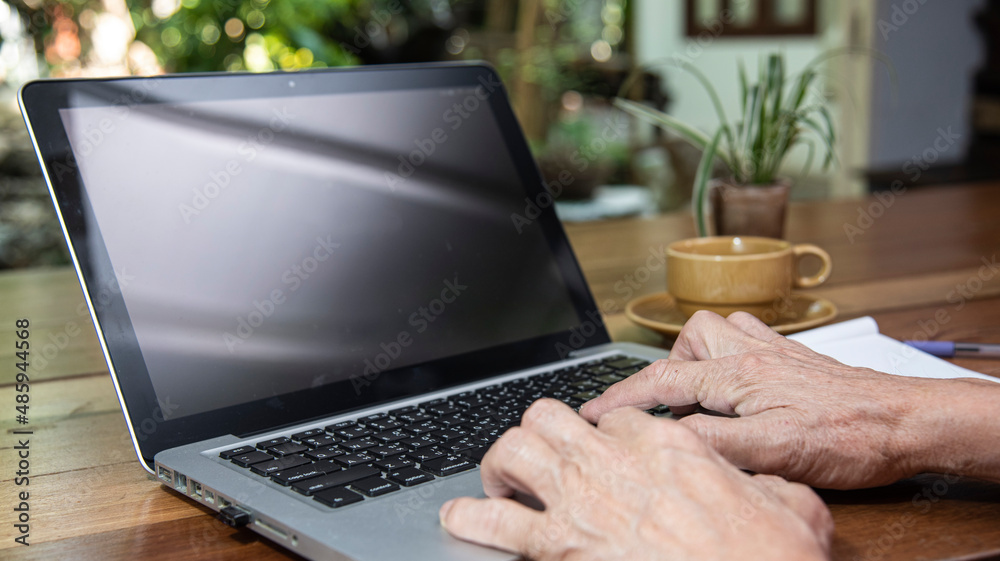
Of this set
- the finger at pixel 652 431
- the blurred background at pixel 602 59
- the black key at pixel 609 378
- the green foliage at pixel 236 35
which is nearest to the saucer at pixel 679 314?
the black key at pixel 609 378

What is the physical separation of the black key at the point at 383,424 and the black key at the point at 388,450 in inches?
1.4

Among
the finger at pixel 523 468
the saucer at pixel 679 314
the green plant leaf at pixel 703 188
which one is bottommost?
the saucer at pixel 679 314

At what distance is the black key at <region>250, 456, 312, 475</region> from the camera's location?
542 millimetres

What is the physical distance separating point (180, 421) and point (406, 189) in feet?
1.01

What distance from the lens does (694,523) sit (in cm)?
42

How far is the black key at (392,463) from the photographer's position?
1.77 feet

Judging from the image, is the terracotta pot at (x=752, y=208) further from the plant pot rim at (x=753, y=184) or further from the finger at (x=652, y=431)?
the finger at (x=652, y=431)

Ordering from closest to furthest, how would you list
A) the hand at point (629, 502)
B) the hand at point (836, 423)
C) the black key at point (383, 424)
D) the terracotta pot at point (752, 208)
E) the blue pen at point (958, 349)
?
the hand at point (629, 502) → the hand at point (836, 423) → the black key at point (383, 424) → the blue pen at point (958, 349) → the terracotta pot at point (752, 208)

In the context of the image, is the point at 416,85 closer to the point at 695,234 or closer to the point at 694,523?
the point at 694,523

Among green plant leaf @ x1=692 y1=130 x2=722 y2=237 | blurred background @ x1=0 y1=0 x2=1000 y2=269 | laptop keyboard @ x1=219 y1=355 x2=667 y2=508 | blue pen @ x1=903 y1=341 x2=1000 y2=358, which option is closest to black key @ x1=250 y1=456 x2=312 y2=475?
laptop keyboard @ x1=219 y1=355 x2=667 y2=508

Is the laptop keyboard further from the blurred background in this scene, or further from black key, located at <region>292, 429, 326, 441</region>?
the blurred background

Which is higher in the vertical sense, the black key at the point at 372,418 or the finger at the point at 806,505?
the finger at the point at 806,505

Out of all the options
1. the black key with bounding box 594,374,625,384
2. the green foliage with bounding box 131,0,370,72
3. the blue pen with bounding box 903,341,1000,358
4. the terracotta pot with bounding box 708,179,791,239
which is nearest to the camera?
the black key with bounding box 594,374,625,384

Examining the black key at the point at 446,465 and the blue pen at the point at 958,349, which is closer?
the black key at the point at 446,465
